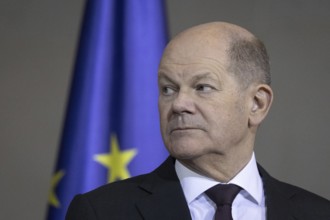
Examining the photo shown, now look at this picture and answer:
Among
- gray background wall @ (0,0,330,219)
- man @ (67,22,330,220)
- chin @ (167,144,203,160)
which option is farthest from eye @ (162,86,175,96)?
gray background wall @ (0,0,330,219)

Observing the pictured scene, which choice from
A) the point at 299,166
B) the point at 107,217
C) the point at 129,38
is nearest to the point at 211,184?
the point at 107,217

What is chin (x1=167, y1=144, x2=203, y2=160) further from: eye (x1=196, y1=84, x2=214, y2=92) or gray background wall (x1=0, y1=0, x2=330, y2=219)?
gray background wall (x1=0, y1=0, x2=330, y2=219)

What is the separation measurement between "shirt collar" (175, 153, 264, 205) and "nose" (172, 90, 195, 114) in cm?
16

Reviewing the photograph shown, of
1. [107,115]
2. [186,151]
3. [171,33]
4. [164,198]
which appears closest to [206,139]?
[186,151]

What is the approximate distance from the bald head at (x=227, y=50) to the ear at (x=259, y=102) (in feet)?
0.06

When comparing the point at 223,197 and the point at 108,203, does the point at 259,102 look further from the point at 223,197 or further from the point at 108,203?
the point at 108,203

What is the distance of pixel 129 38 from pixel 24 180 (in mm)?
797

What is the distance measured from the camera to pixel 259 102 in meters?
1.44

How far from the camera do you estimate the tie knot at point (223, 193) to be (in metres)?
1.35

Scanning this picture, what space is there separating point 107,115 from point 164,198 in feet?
2.54

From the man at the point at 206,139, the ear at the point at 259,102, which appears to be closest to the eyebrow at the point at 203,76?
the man at the point at 206,139

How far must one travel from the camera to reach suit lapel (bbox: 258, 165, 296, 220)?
55.0 inches

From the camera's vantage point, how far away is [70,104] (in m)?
2.12

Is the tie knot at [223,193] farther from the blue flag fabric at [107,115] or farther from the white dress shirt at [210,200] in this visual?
the blue flag fabric at [107,115]
